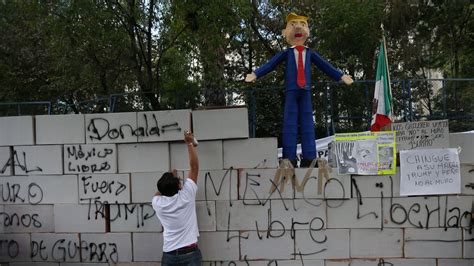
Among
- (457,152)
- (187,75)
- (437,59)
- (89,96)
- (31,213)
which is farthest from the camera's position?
(437,59)

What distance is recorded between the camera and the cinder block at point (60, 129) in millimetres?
5594

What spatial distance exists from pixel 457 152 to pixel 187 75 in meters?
6.97

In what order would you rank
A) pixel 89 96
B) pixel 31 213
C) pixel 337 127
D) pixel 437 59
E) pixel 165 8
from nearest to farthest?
1. pixel 31 213
2. pixel 337 127
3. pixel 165 8
4. pixel 89 96
5. pixel 437 59

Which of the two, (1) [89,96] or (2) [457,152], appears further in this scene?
(1) [89,96]

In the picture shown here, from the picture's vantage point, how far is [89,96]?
14.4 m

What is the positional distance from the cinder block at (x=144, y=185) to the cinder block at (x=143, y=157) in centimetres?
6

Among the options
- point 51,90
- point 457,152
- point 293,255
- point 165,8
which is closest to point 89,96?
point 51,90

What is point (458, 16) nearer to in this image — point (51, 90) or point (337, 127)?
point (337, 127)

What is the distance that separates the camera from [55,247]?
224 inches

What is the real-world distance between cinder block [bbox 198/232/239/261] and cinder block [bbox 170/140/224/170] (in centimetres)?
80

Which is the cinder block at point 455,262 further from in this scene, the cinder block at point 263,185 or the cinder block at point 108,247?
the cinder block at point 108,247

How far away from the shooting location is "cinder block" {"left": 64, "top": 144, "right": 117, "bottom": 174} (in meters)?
5.54

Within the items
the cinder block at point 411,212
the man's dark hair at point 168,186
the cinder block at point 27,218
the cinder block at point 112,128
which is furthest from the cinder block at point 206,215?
the cinder block at point 411,212

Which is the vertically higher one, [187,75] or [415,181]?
[187,75]
